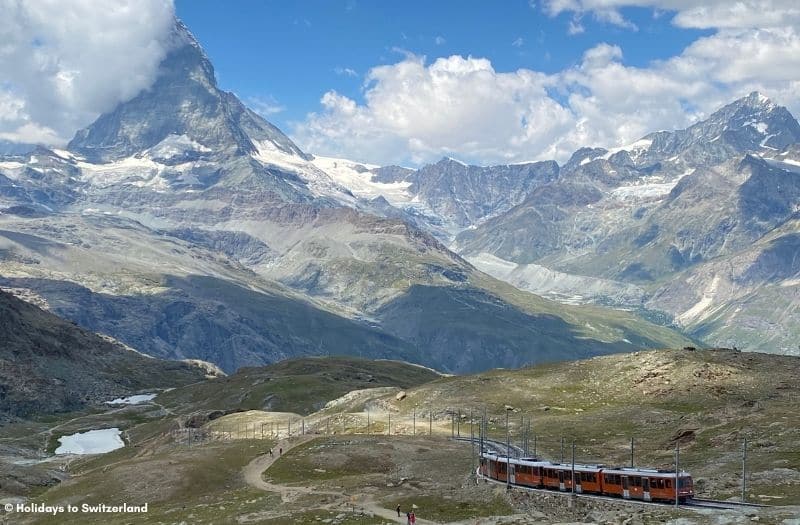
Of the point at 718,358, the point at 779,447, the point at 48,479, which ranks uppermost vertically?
the point at 718,358

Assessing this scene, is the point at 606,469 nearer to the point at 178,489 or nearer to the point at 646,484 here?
the point at 646,484

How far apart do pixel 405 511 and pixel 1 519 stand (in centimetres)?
5623

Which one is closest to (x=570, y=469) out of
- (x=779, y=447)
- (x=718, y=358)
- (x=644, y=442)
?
(x=779, y=447)

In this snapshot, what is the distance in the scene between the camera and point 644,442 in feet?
410

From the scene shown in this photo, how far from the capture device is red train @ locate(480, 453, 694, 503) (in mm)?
76000

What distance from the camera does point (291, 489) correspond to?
336 feet

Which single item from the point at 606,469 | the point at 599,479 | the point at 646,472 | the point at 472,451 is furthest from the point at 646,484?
the point at 472,451

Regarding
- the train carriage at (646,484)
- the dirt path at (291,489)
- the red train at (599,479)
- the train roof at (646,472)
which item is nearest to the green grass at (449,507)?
the dirt path at (291,489)

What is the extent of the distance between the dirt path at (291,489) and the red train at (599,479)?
618 inches

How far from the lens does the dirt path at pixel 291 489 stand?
83656 mm

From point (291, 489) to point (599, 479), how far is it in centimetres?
4161


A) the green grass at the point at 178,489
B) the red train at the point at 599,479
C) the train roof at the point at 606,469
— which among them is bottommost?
the green grass at the point at 178,489

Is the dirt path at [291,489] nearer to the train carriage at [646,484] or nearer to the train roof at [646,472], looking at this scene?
the train carriage at [646,484]

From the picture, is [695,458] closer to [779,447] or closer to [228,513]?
[779,447]
